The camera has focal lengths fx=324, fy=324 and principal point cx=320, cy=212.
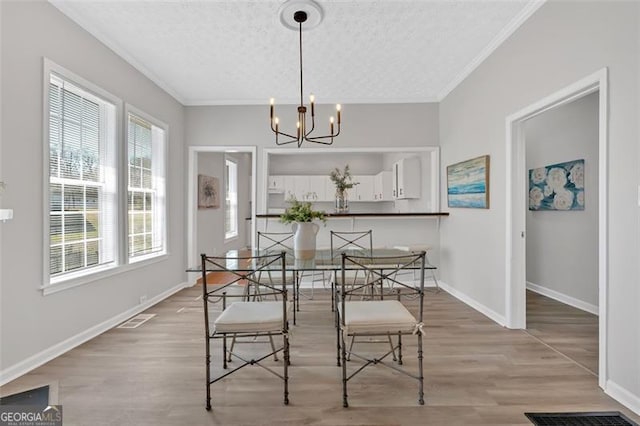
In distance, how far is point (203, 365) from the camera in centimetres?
245

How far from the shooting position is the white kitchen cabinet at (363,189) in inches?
303

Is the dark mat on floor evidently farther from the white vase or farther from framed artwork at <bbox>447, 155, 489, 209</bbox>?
framed artwork at <bbox>447, 155, 489, 209</bbox>

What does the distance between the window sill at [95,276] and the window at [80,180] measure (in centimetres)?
6

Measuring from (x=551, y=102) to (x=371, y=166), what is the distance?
5.39 m

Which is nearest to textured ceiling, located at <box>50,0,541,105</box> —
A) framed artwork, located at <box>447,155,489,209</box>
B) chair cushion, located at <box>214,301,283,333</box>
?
framed artwork, located at <box>447,155,489,209</box>

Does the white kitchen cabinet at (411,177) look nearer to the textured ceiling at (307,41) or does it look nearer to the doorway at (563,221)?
the textured ceiling at (307,41)

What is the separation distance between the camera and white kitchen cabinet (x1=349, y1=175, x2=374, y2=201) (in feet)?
25.2

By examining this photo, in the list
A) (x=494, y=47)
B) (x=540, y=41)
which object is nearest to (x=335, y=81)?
(x=494, y=47)

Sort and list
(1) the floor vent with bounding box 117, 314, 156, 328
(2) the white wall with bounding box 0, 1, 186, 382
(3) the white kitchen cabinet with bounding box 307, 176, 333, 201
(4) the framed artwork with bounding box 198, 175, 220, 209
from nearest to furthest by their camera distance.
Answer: (2) the white wall with bounding box 0, 1, 186, 382 < (1) the floor vent with bounding box 117, 314, 156, 328 < (4) the framed artwork with bounding box 198, 175, 220, 209 < (3) the white kitchen cabinet with bounding box 307, 176, 333, 201

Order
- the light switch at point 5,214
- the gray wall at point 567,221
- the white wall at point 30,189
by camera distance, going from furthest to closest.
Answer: the gray wall at point 567,221 < the white wall at point 30,189 < the light switch at point 5,214

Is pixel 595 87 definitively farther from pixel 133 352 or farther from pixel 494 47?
pixel 133 352

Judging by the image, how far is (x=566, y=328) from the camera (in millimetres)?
3143

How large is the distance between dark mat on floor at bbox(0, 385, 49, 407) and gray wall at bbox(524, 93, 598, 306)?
15.5 feet

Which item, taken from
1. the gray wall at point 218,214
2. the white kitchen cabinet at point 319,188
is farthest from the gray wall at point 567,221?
the gray wall at point 218,214
